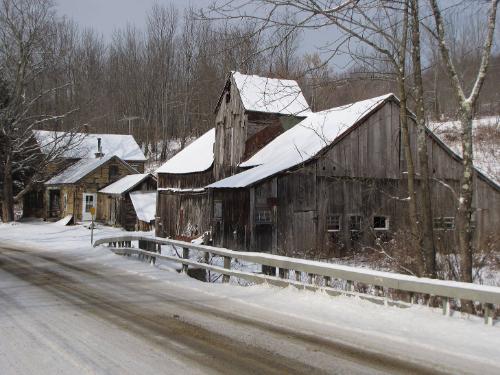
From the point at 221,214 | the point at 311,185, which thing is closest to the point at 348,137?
the point at 311,185

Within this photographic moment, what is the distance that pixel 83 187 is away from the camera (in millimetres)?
41438

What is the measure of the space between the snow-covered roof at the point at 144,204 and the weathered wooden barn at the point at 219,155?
2964 millimetres

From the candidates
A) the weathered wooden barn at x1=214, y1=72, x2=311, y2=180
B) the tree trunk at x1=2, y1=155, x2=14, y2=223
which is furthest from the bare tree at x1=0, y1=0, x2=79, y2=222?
the weathered wooden barn at x1=214, y1=72, x2=311, y2=180

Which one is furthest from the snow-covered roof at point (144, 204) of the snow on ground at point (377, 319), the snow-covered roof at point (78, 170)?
the snow on ground at point (377, 319)

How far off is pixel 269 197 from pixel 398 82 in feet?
39.1

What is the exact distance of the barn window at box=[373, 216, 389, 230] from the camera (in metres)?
23.7

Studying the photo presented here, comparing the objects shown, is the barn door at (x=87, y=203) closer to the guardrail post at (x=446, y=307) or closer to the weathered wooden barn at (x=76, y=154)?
the weathered wooden barn at (x=76, y=154)

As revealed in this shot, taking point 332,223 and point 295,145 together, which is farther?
point 332,223

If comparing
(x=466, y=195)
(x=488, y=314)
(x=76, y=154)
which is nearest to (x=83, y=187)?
(x=76, y=154)

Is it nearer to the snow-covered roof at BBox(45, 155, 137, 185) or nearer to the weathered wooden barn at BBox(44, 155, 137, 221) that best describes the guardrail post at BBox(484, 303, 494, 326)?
the weathered wooden barn at BBox(44, 155, 137, 221)

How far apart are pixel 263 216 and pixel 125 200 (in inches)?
784

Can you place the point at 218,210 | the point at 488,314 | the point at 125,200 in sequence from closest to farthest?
the point at 488,314 < the point at 218,210 < the point at 125,200

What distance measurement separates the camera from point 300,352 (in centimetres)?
574

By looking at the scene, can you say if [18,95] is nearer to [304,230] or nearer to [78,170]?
[78,170]
